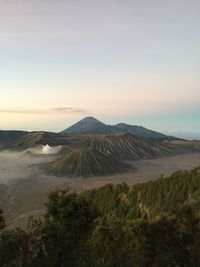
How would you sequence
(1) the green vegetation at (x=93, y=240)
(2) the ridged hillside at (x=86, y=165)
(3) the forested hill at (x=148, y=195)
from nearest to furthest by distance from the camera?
(1) the green vegetation at (x=93, y=240) < (3) the forested hill at (x=148, y=195) < (2) the ridged hillside at (x=86, y=165)

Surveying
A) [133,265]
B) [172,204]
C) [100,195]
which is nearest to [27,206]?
[100,195]

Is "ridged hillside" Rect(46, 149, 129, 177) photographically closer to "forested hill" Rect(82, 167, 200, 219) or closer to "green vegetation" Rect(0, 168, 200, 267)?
"forested hill" Rect(82, 167, 200, 219)

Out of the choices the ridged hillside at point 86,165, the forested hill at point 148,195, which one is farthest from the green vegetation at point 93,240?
the ridged hillside at point 86,165

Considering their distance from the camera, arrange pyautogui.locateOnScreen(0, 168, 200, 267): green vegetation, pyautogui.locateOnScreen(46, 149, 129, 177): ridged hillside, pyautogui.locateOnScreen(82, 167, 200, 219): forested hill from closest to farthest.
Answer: pyautogui.locateOnScreen(0, 168, 200, 267): green vegetation, pyautogui.locateOnScreen(82, 167, 200, 219): forested hill, pyautogui.locateOnScreen(46, 149, 129, 177): ridged hillside

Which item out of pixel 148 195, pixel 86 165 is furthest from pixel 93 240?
pixel 86 165

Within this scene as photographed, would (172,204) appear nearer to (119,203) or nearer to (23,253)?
(119,203)

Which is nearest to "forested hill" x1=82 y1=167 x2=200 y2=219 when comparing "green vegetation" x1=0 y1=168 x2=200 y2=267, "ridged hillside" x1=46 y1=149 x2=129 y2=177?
"green vegetation" x1=0 y1=168 x2=200 y2=267

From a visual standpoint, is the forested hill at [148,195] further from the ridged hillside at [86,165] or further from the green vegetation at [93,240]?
the ridged hillside at [86,165]

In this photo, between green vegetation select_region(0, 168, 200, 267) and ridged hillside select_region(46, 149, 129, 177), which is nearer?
green vegetation select_region(0, 168, 200, 267)
